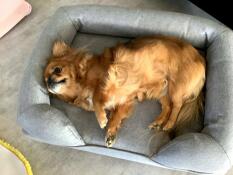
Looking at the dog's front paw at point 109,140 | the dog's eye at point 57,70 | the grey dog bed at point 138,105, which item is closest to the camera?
the grey dog bed at point 138,105

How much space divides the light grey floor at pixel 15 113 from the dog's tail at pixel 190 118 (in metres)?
0.27

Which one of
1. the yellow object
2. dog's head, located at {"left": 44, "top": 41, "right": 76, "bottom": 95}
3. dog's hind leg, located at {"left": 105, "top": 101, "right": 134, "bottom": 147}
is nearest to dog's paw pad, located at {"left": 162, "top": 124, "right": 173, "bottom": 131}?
dog's hind leg, located at {"left": 105, "top": 101, "right": 134, "bottom": 147}

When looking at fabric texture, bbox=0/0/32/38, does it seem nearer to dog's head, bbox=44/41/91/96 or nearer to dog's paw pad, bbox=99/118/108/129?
dog's head, bbox=44/41/91/96

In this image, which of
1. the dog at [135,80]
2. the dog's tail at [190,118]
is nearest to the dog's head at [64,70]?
the dog at [135,80]

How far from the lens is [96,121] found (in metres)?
2.03

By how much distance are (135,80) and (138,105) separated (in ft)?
0.49

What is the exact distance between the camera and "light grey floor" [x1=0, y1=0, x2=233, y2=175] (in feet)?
6.85

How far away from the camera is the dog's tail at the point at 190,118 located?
6.36 ft

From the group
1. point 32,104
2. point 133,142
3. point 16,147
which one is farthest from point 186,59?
point 16,147

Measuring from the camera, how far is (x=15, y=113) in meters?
2.43

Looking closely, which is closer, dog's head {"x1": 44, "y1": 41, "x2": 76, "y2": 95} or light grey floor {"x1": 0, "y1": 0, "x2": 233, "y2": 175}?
dog's head {"x1": 44, "y1": 41, "x2": 76, "y2": 95}

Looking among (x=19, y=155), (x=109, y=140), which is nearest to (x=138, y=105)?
(x=109, y=140)

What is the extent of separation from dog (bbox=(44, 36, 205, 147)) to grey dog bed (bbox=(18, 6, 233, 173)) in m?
0.06

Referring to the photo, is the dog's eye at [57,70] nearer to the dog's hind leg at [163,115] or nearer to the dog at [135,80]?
the dog at [135,80]
